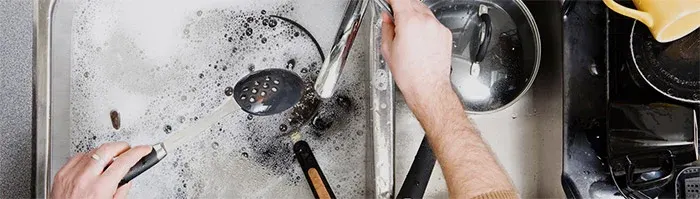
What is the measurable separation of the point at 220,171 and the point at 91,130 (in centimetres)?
19

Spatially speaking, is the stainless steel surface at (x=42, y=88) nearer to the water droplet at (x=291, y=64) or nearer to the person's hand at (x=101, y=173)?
the person's hand at (x=101, y=173)

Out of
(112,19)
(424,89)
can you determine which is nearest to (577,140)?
(424,89)

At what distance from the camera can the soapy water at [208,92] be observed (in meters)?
0.95

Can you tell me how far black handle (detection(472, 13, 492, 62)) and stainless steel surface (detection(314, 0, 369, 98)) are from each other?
0.49 ft

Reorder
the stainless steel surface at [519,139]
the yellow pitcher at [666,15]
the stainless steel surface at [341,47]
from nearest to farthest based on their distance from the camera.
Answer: the yellow pitcher at [666,15] < the stainless steel surface at [341,47] < the stainless steel surface at [519,139]

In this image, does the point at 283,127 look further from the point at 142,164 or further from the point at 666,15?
the point at 666,15

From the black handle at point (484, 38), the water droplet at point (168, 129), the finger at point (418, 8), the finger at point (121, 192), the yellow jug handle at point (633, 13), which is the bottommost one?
the water droplet at point (168, 129)

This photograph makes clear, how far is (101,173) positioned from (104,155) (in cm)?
2

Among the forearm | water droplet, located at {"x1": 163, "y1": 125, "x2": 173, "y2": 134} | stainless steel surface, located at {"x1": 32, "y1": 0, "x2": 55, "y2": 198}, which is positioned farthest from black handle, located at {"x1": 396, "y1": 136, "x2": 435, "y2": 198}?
stainless steel surface, located at {"x1": 32, "y1": 0, "x2": 55, "y2": 198}

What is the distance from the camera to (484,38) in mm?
844

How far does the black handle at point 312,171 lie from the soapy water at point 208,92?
0.07 feet

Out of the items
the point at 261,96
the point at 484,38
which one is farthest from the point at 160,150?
the point at 484,38

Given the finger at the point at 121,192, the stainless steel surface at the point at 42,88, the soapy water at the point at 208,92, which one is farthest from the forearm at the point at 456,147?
the stainless steel surface at the point at 42,88

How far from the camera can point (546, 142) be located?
933 millimetres
